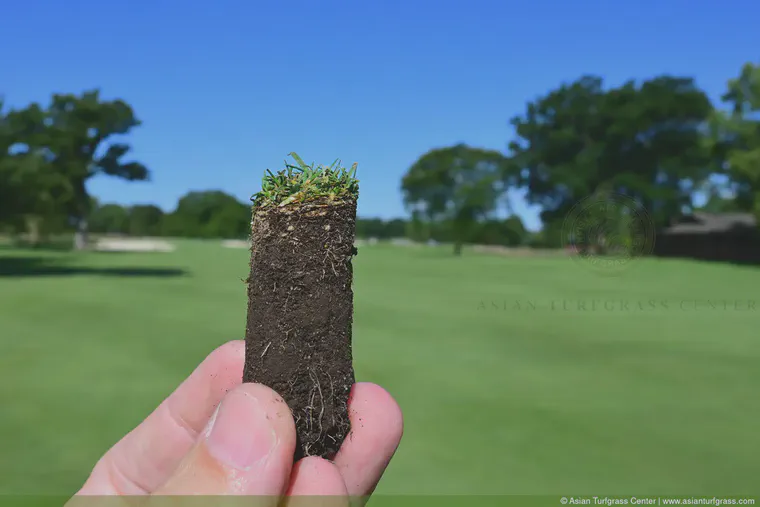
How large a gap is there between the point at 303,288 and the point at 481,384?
28.4ft

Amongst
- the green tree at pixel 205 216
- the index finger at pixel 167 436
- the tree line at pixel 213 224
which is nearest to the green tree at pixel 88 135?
the tree line at pixel 213 224

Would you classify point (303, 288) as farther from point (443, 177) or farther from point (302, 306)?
point (443, 177)

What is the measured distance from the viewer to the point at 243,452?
9.74 feet

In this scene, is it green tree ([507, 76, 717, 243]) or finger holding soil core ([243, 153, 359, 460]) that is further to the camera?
green tree ([507, 76, 717, 243])

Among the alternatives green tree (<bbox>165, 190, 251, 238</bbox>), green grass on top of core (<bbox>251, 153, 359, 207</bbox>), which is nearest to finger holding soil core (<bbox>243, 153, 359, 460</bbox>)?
green grass on top of core (<bbox>251, 153, 359, 207</bbox>)

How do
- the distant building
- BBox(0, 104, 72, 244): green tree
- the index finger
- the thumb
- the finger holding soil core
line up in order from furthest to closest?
the distant building < BBox(0, 104, 72, 244): green tree < the index finger < the finger holding soil core < the thumb

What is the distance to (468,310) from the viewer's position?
2150 centimetres

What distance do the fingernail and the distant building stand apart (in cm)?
6834

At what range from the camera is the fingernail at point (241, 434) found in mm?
2965

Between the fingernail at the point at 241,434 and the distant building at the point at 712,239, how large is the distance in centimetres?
6834

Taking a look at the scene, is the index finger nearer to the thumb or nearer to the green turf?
the green turf

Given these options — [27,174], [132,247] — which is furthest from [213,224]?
[27,174]

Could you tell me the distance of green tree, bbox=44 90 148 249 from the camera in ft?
189

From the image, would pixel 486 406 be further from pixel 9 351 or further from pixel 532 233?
pixel 532 233
